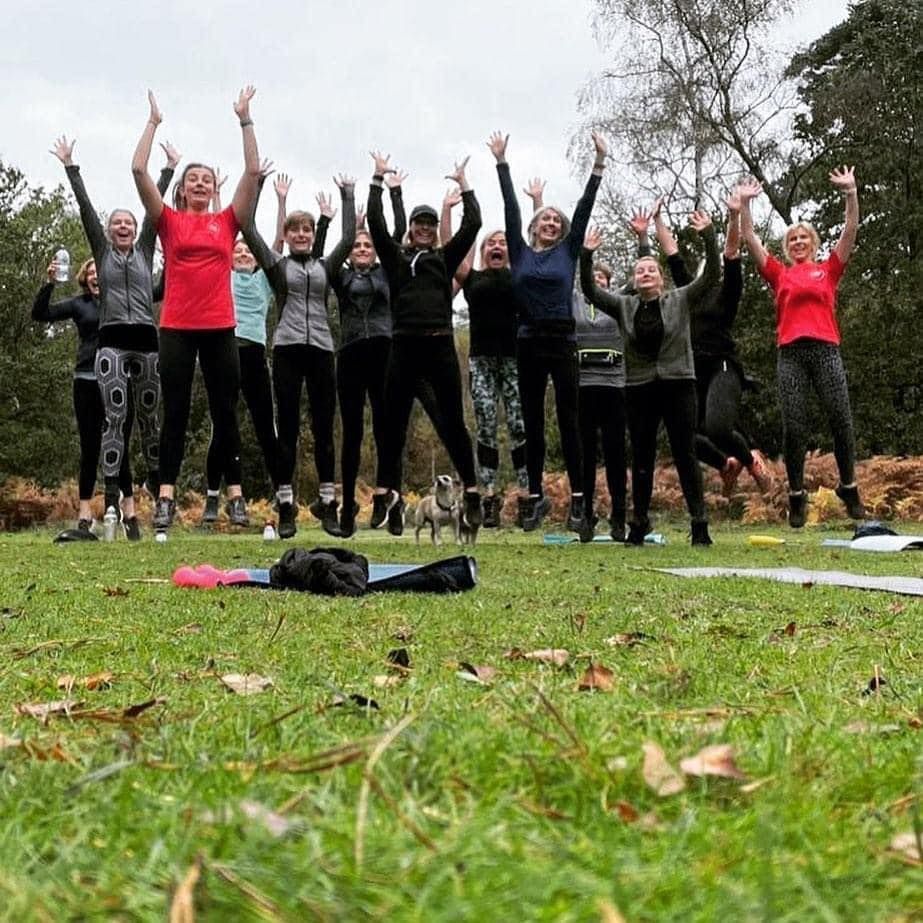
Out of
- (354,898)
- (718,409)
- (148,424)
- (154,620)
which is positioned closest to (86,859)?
(354,898)

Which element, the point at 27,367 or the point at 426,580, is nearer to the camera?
the point at 426,580

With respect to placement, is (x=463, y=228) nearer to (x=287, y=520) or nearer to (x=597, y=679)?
(x=287, y=520)

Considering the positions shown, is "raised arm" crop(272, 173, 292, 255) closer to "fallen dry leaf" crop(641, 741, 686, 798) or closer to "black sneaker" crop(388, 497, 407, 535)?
"black sneaker" crop(388, 497, 407, 535)

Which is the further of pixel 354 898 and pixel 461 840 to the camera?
pixel 461 840

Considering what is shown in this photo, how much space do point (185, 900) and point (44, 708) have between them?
1.20 m

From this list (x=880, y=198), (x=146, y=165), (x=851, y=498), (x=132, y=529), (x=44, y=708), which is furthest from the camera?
(x=880, y=198)

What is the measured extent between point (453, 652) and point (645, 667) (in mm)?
509

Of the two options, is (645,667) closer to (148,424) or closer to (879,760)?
(879,760)

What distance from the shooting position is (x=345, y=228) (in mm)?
8453

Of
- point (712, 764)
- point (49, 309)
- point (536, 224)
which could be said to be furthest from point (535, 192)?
point (712, 764)

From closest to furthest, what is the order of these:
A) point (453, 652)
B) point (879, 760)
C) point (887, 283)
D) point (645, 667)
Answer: point (879, 760), point (645, 667), point (453, 652), point (887, 283)

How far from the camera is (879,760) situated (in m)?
1.42

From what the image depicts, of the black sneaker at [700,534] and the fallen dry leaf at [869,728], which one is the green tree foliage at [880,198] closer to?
the black sneaker at [700,534]

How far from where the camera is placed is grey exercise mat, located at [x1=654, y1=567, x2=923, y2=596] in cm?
470
